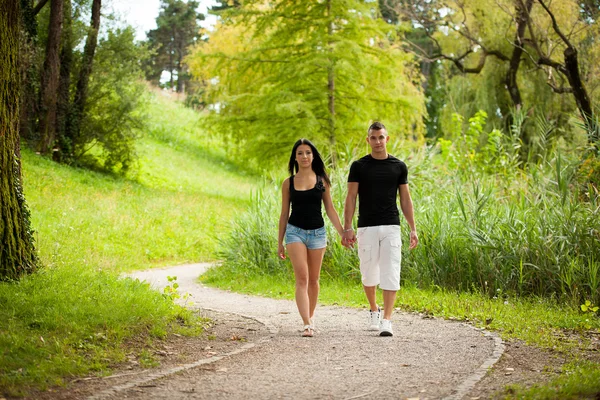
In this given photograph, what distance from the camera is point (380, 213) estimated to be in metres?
7.34

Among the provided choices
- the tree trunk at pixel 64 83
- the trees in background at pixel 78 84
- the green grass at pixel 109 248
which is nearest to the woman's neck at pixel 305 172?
the green grass at pixel 109 248

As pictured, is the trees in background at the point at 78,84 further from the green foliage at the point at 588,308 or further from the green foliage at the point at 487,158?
the green foliage at the point at 588,308

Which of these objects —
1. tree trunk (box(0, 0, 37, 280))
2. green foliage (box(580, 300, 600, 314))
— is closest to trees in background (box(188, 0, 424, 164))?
tree trunk (box(0, 0, 37, 280))

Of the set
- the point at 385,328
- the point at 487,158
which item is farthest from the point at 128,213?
the point at 385,328

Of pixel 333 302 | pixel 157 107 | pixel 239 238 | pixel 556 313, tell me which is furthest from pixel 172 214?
pixel 157 107

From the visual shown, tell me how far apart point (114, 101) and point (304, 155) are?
19469mm

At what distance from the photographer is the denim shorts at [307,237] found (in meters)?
7.33

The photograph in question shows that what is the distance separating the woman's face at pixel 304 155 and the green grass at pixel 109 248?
2.09 m

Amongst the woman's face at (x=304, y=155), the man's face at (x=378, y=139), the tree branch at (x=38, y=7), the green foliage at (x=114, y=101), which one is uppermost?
the tree branch at (x=38, y=7)

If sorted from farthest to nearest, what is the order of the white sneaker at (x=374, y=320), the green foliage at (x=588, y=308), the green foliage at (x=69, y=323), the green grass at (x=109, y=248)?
the green foliage at (x=588, y=308), the white sneaker at (x=374, y=320), the green grass at (x=109, y=248), the green foliage at (x=69, y=323)

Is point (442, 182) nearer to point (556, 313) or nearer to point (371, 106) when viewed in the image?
point (556, 313)

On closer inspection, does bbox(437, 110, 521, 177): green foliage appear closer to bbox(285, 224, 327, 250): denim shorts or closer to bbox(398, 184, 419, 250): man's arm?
bbox(398, 184, 419, 250): man's arm

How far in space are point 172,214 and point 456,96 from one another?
1287cm

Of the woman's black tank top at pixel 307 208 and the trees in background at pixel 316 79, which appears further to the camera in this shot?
the trees in background at pixel 316 79
